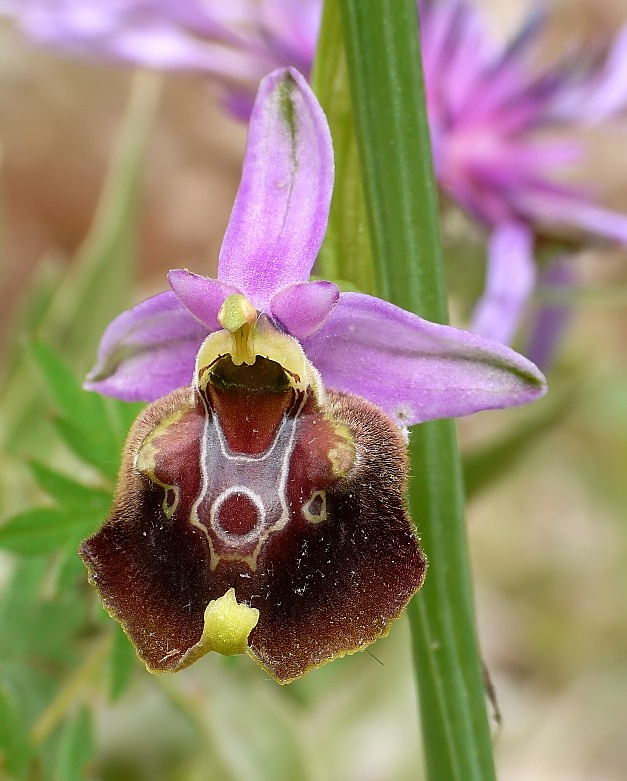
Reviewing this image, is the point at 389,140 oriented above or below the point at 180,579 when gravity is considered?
above

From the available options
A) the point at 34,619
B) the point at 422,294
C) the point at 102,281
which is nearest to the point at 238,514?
the point at 422,294

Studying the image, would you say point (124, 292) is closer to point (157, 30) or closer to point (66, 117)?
point (157, 30)

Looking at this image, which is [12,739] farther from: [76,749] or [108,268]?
[108,268]

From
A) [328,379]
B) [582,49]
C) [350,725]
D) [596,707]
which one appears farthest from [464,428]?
[328,379]

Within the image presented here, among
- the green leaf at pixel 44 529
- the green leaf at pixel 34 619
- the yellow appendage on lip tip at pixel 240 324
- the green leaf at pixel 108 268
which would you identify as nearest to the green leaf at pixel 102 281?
the green leaf at pixel 108 268

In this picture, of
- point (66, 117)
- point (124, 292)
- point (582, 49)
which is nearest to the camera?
point (582, 49)

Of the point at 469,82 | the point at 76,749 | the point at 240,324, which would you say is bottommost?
the point at 76,749

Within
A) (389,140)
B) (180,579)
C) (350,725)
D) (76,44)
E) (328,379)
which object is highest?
(76,44)
